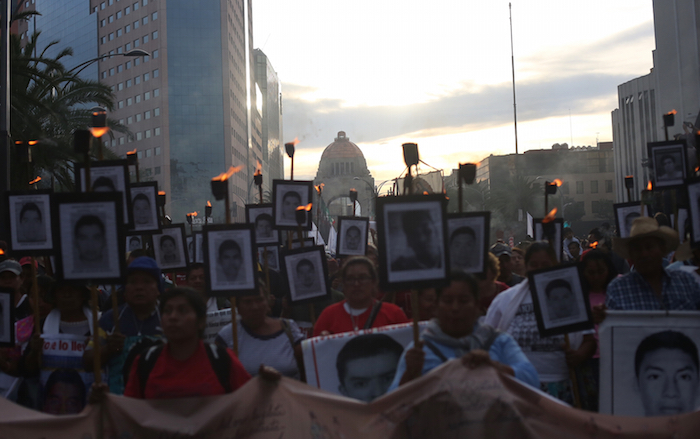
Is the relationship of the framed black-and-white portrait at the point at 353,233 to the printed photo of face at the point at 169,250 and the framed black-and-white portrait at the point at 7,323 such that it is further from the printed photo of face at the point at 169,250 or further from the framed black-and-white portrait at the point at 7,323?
the framed black-and-white portrait at the point at 7,323

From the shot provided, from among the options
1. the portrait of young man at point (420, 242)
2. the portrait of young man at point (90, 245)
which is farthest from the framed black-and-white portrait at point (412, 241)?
the portrait of young man at point (90, 245)

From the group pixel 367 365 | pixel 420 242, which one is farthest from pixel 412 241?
pixel 367 365

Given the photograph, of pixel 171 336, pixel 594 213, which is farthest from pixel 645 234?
pixel 594 213

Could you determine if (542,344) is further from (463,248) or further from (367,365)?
(367,365)

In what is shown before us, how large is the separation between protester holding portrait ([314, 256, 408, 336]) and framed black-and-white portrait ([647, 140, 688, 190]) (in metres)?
3.99

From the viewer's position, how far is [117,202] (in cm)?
413

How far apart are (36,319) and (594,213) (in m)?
84.8

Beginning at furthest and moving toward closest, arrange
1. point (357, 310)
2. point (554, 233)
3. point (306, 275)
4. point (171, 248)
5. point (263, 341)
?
point (171, 248) → point (306, 275) → point (357, 310) → point (263, 341) → point (554, 233)

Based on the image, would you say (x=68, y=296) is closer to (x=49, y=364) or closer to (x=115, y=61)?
(x=49, y=364)

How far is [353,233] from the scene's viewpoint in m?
9.27

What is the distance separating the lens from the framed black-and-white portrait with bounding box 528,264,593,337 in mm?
4391

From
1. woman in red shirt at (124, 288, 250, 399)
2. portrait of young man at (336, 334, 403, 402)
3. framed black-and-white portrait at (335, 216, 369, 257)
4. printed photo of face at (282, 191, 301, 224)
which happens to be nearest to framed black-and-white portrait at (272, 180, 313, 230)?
printed photo of face at (282, 191, 301, 224)

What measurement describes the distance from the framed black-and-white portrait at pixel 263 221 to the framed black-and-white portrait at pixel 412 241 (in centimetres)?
519

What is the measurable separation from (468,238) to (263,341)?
153 cm
